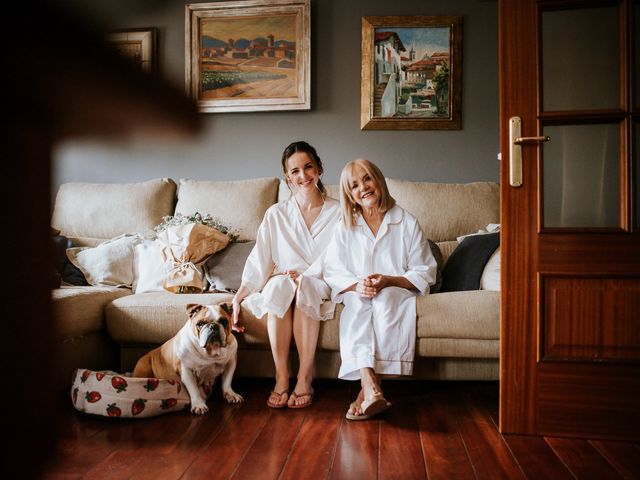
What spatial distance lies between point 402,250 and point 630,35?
110 centimetres

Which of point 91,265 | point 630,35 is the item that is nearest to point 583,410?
point 630,35

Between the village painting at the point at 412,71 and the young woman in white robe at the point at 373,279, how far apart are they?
107cm

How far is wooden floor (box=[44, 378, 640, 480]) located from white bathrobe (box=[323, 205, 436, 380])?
0.65 ft

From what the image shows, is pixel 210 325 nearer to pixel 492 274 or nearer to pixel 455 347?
pixel 455 347

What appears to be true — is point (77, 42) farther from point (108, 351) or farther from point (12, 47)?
point (108, 351)

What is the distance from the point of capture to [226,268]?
2.67m

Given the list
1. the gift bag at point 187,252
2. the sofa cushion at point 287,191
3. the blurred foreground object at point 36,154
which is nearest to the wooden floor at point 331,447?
the gift bag at point 187,252

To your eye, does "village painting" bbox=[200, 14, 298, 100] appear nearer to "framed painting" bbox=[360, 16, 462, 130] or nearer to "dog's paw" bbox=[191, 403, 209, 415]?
"framed painting" bbox=[360, 16, 462, 130]

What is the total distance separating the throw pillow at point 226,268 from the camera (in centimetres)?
265

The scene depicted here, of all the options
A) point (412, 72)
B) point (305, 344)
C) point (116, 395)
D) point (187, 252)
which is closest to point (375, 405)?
point (305, 344)

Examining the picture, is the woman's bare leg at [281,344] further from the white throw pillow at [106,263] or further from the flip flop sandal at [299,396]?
the white throw pillow at [106,263]

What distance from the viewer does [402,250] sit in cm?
229

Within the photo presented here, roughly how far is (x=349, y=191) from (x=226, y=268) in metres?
0.76

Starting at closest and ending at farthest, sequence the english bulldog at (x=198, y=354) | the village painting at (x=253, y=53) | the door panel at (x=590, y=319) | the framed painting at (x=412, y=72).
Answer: the door panel at (x=590, y=319) → the english bulldog at (x=198, y=354) → the framed painting at (x=412, y=72) → the village painting at (x=253, y=53)
